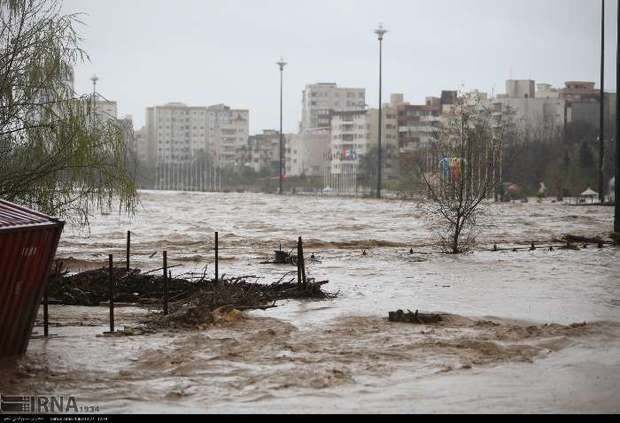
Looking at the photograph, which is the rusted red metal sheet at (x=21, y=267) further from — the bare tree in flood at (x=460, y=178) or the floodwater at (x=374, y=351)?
the bare tree in flood at (x=460, y=178)

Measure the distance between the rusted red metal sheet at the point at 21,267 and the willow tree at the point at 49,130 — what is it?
21.9ft

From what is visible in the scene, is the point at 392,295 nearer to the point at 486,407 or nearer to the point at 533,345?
the point at 533,345

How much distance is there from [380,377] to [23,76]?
11.5m

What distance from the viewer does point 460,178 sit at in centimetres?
3038

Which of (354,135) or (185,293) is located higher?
(354,135)

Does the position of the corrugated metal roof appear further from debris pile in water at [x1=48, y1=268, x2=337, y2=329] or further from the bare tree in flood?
the bare tree in flood

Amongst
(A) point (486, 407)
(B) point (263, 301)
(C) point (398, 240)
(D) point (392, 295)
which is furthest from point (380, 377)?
(C) point (398, 240)

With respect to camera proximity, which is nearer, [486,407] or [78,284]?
[486,407]

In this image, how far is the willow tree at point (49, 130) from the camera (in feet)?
65.3

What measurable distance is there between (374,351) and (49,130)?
9790 mm

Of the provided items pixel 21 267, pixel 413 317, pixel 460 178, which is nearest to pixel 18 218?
pixel 21 267

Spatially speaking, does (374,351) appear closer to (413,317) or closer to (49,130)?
(413,317)

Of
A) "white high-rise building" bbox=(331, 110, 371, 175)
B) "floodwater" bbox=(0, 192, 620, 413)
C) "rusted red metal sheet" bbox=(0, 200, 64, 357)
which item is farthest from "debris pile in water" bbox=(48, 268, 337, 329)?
"white high-rise building" bbox=(331, 110, 371, 175)

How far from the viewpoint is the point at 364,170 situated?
16625 cm
